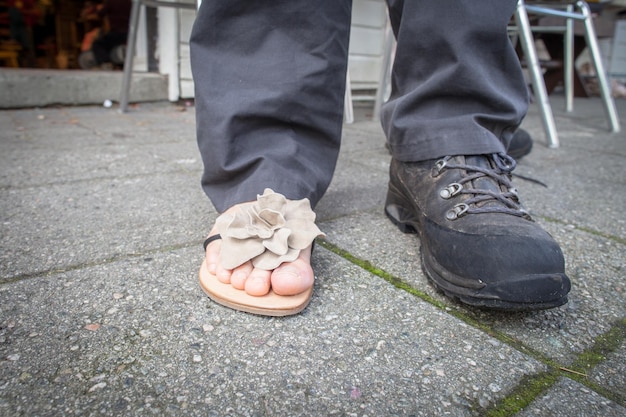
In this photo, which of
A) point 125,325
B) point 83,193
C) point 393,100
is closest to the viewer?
point 125,325

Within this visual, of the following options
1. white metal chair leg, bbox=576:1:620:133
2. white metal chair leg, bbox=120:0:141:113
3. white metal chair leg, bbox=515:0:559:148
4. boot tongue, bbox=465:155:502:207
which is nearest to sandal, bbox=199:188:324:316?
boot tongue, bbox=465:155:502:207

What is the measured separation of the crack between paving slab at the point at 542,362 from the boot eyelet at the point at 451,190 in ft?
0.51

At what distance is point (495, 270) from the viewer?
63cm

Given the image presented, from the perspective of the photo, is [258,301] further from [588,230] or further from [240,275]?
[588,230]

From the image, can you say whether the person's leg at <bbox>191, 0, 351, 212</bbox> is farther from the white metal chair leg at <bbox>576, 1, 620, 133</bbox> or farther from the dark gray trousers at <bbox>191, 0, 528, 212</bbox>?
the white metal chair leg at <bbox>576, 1, 620, 133</bbox>

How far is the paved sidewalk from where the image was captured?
0.49 meters

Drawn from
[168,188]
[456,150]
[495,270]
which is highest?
[456,150]

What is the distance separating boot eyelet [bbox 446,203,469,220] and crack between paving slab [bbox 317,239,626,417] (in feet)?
0.41

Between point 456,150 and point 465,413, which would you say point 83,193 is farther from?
point 465,413

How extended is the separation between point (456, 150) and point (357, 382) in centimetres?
44

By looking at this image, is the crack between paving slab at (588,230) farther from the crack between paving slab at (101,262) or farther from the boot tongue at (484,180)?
the crack between paving slab at (101,262)

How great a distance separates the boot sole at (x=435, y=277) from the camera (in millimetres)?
610

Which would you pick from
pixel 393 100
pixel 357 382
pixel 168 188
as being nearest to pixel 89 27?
pixel 168 188

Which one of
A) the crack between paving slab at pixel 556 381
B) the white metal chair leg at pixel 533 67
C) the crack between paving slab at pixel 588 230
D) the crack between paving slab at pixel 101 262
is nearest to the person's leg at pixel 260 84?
the crack between paving slab at pixel 101 262
